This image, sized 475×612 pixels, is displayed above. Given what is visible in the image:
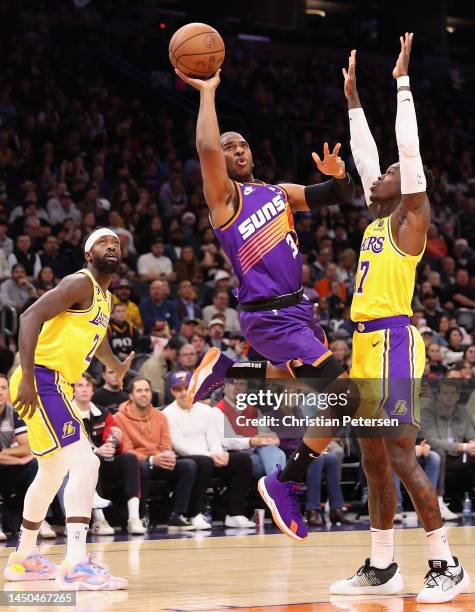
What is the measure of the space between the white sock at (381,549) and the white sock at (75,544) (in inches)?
70.8

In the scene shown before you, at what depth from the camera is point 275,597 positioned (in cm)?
661

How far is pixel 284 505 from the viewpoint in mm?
6523

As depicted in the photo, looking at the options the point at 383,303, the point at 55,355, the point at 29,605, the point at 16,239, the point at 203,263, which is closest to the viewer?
the point at 29,605

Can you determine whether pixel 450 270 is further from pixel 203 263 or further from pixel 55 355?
pixel 55 355

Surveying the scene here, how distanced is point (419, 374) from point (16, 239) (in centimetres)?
943

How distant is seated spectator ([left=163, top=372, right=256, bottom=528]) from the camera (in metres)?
11.5

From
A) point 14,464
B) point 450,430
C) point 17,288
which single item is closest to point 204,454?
point 14,464

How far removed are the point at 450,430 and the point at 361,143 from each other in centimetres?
630

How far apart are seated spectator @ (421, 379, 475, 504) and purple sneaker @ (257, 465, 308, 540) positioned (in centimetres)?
625

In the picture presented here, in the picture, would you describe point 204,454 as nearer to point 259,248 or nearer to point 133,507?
point 133,507

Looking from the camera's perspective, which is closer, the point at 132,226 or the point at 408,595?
the point at 408,595

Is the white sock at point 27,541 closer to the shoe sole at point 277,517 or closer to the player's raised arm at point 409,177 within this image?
the shoe sole at point 277,517

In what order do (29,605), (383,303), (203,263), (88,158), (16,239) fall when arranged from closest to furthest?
(29,605), (383,303), (16,239), (203,263), (88,158)

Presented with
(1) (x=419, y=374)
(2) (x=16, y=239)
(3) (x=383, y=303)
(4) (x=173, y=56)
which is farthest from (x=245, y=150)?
(2) (x=16, y=239)
